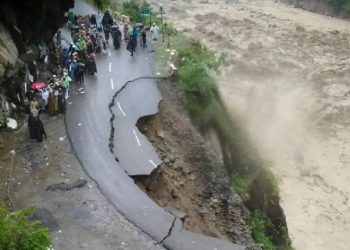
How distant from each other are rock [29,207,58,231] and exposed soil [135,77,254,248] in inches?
147

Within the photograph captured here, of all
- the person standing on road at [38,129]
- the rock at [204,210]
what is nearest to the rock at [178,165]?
the rock at [204,210]

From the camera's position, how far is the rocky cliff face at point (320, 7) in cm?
5775

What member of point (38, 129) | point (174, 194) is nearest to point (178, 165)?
point (174, 194)

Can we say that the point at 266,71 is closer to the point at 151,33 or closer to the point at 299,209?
the point at 151,33

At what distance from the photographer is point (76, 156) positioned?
20594 mm

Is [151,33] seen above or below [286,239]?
above

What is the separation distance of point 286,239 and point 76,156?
1031 cm

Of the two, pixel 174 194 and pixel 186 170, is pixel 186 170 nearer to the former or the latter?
pixel 186 170

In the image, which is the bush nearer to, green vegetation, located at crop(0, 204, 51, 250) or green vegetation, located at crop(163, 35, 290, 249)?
green vegetation, located at crop(163, 35, 290, 249)

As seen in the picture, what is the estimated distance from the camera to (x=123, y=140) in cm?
2227

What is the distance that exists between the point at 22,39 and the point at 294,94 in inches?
882

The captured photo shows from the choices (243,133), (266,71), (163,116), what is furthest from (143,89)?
(266,71)

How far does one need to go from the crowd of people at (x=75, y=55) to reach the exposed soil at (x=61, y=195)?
2.82ft

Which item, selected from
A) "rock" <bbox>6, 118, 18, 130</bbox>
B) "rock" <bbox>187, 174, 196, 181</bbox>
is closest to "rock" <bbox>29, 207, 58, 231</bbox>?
"rock" <bbox>6, 118, 18, 130</bbox>
